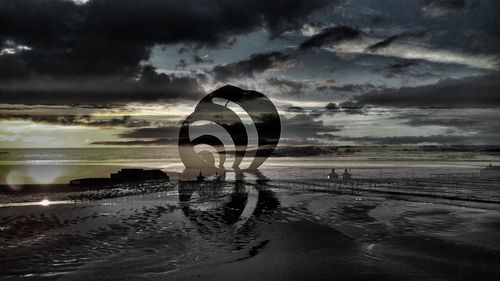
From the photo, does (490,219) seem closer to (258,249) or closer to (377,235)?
(377,235)

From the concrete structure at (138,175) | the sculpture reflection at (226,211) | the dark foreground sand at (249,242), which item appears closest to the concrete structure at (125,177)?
the concrete structure at (138,175)

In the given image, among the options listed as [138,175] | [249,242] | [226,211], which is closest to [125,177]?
[138,175]

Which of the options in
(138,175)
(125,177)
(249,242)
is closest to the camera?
(249,242)

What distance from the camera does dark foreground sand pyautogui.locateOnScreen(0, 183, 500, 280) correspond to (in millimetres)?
13125

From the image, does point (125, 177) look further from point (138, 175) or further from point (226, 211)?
point (226, 211)

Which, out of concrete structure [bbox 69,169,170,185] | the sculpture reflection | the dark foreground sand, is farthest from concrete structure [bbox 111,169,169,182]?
the dark foreground sand

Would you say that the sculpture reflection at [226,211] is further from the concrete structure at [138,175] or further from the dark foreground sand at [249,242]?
the concrete structure at [138,175]

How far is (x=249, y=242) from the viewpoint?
17594mm

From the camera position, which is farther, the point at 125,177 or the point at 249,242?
the point at 125,177

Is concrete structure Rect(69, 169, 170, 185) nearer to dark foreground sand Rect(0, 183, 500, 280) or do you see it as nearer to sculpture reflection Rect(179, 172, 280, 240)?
sculpture reflection Rect(179, 172, 280, 240)

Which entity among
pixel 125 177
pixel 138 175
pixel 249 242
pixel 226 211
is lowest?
pixel 249 242

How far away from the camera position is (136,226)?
69.8ft

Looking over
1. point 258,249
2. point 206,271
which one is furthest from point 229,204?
point 206,271

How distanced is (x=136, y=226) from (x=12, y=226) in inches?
267
